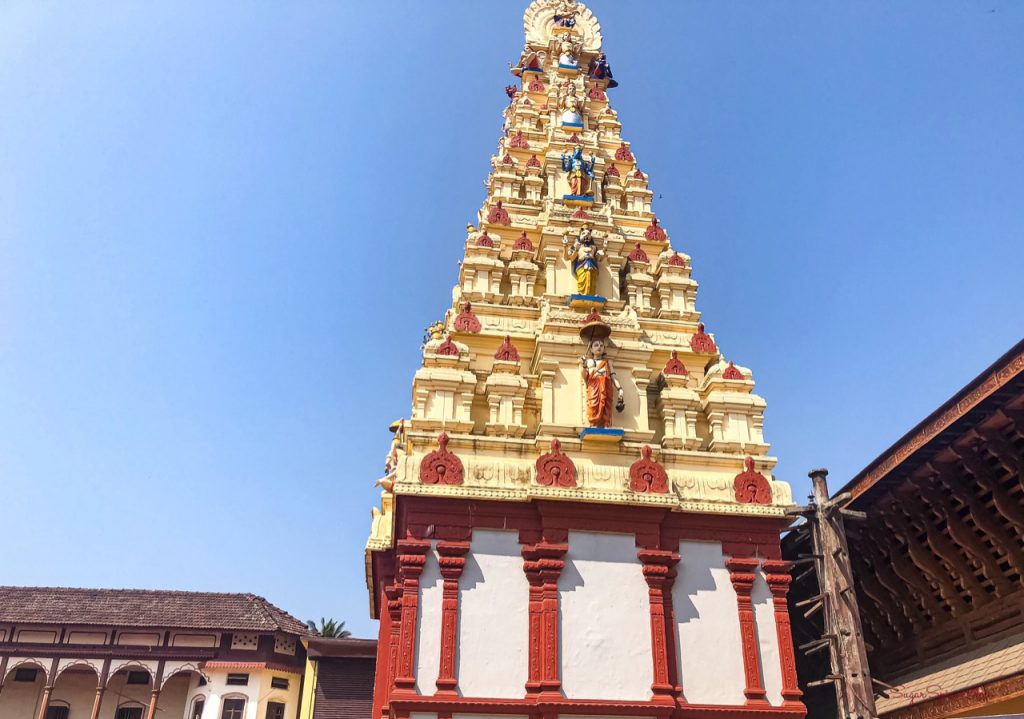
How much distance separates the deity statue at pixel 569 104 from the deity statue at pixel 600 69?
2.25 meters

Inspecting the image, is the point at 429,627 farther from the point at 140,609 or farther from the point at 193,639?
the point at 140,609

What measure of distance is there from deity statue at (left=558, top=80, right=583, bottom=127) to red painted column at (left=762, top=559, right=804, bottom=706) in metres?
13.4

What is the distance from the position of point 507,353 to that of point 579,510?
3.90m

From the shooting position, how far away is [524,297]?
19.2 meters

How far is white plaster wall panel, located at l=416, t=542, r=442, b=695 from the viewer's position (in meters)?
13.7

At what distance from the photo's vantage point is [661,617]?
14680 millimetres

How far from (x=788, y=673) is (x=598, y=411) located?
5.77 m

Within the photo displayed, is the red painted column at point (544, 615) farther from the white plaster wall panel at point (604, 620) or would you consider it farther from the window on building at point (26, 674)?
the window on building at point (26, 674)

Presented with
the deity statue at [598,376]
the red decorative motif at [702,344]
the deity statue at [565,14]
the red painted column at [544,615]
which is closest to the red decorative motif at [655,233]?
the red decorative motif at [702,344]

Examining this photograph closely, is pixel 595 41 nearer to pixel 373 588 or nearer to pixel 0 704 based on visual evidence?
pixel 373 588

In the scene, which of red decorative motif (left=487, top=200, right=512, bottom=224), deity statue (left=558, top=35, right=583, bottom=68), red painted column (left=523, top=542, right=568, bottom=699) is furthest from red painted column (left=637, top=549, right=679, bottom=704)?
deity statue (left=558, top=35, right=583, bottom=68)

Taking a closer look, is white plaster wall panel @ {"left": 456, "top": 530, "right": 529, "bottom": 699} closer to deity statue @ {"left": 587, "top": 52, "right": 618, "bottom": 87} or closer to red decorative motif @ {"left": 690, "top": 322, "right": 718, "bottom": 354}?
red decorative motif @ {"left": 690, "top": 322, "right": 718, "bottom": 354}

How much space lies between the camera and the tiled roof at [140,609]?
105 feet

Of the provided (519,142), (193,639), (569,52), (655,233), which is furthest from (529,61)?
(193,639)
